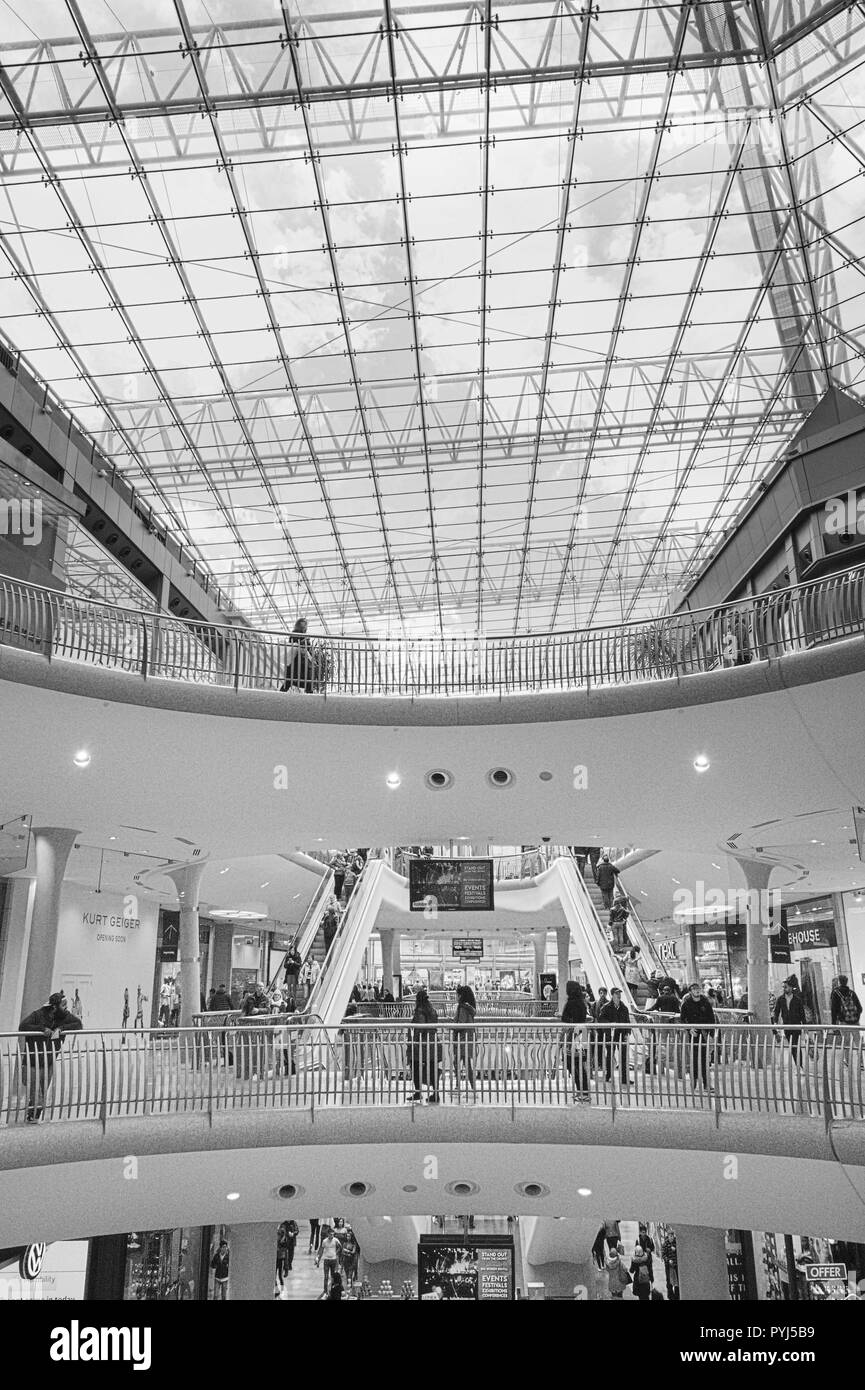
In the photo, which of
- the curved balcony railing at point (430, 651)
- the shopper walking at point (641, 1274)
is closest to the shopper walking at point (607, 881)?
the shopper walking at point (641, 1274)

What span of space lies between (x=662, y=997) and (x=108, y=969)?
21.4 m

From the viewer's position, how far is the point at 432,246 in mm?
20906

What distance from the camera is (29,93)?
17062mm

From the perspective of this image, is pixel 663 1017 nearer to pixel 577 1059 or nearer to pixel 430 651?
pixel 577 1059

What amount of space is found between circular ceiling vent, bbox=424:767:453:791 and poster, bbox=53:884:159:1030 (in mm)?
15392

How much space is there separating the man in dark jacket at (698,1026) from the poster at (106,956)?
1940cm

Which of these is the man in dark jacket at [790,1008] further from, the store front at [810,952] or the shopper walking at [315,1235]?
the shopper walking at [315,1235]

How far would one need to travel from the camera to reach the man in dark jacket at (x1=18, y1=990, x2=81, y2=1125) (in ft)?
44.8

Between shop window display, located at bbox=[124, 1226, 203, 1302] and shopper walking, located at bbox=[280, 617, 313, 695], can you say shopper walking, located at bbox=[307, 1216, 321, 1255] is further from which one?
shopper walking, located at bbox=[280, 617, 313, 695]

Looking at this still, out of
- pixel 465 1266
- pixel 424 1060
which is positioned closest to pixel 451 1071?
pixel 424 1060

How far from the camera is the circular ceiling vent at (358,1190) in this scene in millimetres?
15930

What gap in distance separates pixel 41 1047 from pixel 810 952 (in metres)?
29.5

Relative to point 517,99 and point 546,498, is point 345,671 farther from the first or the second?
point 546,498

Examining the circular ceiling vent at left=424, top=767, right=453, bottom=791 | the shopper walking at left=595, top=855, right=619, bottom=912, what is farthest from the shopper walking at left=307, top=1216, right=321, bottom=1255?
the circular ceiling vent at left=424, top=767, right=453, bottom=791
